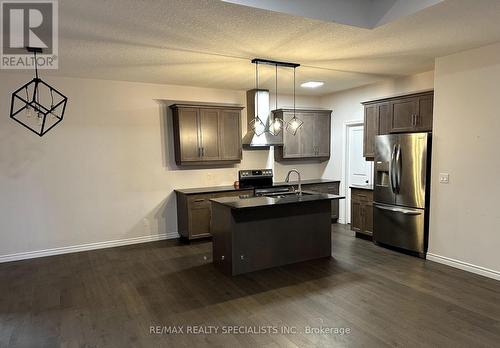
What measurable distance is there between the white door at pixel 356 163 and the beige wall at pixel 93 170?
9.50 ft

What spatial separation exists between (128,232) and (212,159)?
1.90 metres

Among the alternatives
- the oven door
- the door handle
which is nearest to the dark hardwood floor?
the oven door

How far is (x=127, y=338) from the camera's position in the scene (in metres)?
2.71

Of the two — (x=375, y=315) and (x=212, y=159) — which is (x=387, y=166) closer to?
(x=375, y=315)

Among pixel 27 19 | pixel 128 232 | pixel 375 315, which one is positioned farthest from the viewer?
pixel 128 232

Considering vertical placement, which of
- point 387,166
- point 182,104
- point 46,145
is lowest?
point 387,166

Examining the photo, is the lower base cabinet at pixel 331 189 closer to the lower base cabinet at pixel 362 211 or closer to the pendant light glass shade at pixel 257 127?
the lower base cabinet at pixel 362 211

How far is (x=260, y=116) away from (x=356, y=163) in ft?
7.13

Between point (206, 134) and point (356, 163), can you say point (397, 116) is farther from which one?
point (206, 134)

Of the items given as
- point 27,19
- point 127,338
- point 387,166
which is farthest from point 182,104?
point 127,338

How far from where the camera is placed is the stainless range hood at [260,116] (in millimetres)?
5996

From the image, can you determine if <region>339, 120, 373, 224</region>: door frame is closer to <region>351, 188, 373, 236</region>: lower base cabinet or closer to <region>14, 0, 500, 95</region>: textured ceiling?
<region>351, 188, 373, 236</region>: lower base cabinet

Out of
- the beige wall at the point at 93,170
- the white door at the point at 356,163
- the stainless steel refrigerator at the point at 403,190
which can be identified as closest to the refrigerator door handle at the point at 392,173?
the stainless steel refrigerator at the point at 403,190

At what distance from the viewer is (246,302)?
3.31m
